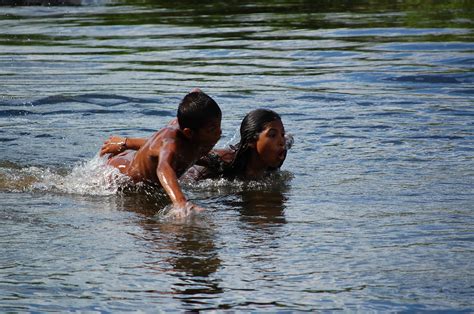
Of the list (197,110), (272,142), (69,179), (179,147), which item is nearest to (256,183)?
(272,142)

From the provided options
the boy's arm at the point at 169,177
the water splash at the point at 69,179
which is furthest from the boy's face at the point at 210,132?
the water splash at the point at 69,179

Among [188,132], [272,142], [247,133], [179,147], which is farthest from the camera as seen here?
[247,133]

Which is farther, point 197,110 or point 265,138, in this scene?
point 265,138

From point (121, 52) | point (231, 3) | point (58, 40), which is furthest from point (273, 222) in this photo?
point (231, 3)

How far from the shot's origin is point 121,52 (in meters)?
15.4

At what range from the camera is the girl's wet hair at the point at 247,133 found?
8.20 m

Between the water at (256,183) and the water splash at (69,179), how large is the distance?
0.07 ft

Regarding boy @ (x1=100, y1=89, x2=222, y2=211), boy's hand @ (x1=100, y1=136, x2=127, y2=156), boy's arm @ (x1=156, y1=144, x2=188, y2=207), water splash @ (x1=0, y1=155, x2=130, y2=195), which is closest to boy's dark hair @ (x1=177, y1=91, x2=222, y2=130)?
boy @ (x1=100, y1=89, x2=222, y2=211)

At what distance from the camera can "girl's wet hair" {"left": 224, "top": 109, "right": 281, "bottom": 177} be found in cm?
820

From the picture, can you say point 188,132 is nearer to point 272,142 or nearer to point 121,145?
point 272,142

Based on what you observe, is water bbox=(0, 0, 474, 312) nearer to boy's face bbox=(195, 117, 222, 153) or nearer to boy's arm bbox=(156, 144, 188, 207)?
boy's arm bbox=(156, 144, 188, 207)

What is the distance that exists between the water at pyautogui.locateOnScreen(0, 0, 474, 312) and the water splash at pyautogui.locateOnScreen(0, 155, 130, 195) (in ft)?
0.07

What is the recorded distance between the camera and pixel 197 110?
24.4 feet

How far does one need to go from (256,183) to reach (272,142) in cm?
37
